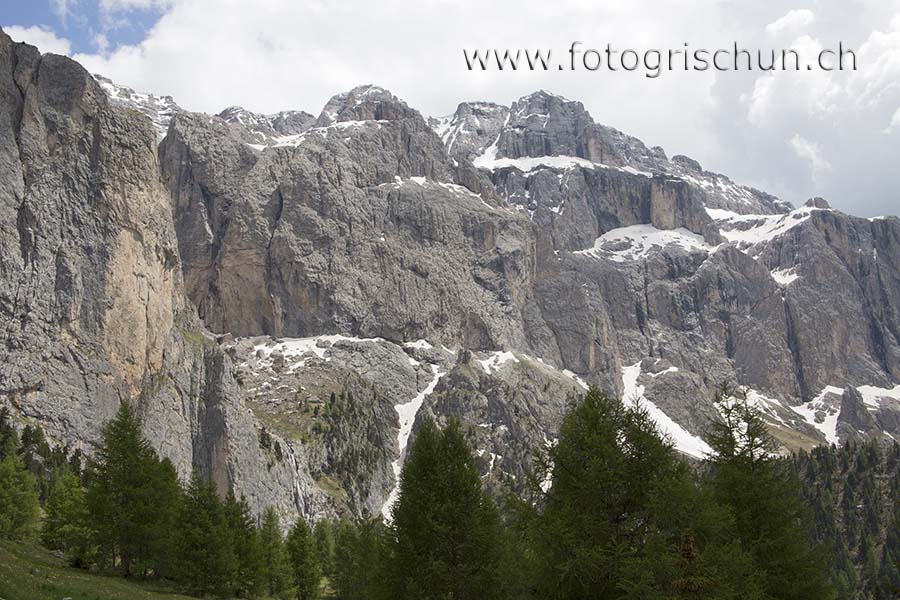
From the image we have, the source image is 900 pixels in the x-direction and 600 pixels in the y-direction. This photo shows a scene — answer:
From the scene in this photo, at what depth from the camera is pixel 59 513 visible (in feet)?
180

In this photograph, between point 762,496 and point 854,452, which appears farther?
point 854,452

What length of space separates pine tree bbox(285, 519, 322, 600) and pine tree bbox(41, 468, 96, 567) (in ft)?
63.3

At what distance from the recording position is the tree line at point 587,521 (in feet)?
77.3

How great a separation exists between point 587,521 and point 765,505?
33.1 ft

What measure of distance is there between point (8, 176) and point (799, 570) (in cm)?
13874

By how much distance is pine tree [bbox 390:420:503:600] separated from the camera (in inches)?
1141

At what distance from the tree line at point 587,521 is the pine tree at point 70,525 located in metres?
0.20

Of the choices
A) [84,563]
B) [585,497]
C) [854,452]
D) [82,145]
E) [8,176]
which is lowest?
[84,563]

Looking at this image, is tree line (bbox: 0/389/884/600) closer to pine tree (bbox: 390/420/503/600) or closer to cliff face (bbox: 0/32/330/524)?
pine tree (bbox: 390/420/503/600)

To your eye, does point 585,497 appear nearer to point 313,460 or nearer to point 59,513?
point 59,513

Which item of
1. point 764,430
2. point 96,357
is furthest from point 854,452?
point 764,430

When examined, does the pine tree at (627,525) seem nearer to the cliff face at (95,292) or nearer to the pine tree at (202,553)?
the pine tree at (202,553)

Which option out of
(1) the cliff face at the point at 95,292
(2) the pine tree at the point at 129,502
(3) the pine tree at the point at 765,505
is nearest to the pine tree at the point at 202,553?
(2) the pine tree at the point at 129,502

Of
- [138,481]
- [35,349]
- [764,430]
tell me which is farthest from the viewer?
[35,349]
